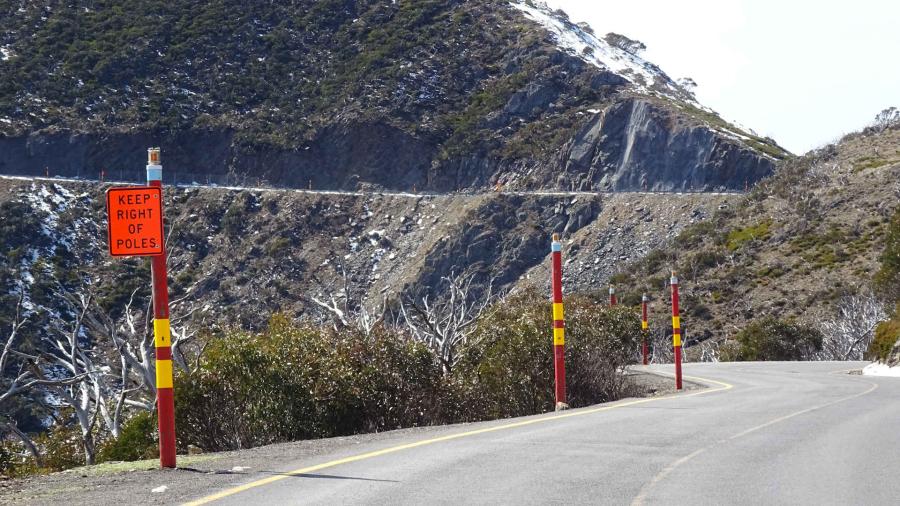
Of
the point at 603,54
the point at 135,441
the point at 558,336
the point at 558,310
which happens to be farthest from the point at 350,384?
the point at 603,54

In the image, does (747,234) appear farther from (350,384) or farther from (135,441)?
(135,441)

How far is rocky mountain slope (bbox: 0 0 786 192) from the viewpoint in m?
79.6

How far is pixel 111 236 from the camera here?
894 centimetres

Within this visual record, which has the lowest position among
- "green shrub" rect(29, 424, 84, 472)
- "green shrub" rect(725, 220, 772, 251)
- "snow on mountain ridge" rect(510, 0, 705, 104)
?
"green shrub" rect(29, 424, 84, 472)

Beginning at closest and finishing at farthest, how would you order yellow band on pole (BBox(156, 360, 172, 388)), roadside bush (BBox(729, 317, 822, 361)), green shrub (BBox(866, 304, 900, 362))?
yellow band on pole (BBox(156, 360, 172, 388)), green shrub (BBox(866, 304, 900, 362)), roadside bush (BBox(729, 317, 822, 361))

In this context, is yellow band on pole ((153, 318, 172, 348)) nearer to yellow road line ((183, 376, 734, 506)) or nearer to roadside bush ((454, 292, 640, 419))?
yellow road line ((183, 376, 734, 506))

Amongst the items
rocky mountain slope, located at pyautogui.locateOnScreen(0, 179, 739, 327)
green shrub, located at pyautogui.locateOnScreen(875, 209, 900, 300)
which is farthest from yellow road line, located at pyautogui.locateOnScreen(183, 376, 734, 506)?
rocky mountain slope, located at pyautogui.locateOnScreen(0, 179, 739, 327)

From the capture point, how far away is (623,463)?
8.73 meters

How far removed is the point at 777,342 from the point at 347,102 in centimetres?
5112

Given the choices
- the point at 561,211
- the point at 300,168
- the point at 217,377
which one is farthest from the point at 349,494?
the point at 300,168

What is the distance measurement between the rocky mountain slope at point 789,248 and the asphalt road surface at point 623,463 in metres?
39.1

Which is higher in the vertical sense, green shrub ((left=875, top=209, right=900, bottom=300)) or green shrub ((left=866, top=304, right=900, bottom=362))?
green shrub ((left=875, top=209, right=900, bottom=300))

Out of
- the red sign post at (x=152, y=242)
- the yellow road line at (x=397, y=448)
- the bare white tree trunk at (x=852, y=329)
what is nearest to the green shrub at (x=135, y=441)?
the yellow road line at (x=397, y=448)

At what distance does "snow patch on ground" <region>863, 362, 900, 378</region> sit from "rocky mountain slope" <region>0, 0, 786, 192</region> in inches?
2025
